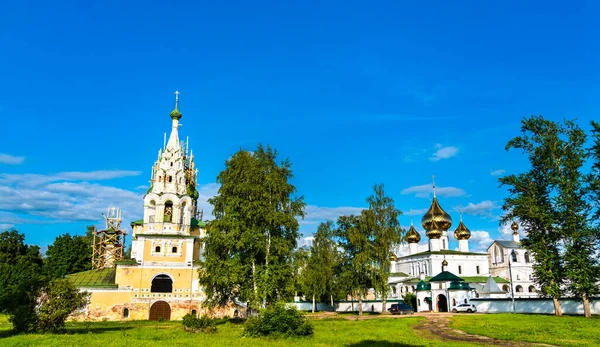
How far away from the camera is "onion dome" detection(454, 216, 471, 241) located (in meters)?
70.4

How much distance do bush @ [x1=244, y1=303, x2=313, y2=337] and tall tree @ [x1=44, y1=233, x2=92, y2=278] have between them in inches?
1649

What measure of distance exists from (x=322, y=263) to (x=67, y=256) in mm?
30389

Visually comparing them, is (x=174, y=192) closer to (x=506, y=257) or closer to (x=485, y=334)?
(x=485, y=334)

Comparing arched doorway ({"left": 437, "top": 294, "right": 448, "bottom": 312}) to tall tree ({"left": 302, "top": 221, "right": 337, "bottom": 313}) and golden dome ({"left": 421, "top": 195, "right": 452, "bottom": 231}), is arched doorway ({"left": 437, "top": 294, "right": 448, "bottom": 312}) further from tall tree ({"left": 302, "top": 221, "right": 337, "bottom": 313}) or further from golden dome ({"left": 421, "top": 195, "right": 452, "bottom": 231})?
golden dome ({"left": 421, "top": 195, "right": 452, "bottom": 231})

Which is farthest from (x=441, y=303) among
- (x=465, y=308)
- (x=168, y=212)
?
(x=168, y=212)

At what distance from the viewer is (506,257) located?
231ft

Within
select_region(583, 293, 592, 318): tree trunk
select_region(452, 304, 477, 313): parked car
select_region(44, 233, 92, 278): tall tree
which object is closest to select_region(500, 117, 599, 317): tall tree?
select_region(583, 293, 592, 318): tree trunk

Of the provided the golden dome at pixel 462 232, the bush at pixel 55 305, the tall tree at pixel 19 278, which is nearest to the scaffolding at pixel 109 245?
the tall tree at pixel 19 278

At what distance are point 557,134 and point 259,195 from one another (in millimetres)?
20330

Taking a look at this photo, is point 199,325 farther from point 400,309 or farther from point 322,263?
point 322,263

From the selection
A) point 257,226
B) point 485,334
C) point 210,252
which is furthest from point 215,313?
point 485,334

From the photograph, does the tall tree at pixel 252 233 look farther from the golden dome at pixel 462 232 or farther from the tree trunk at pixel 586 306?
the golden dome at pixel 462 232

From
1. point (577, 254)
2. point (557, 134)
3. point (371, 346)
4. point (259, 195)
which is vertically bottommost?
point (371, 346)

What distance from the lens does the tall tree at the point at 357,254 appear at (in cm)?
4150
